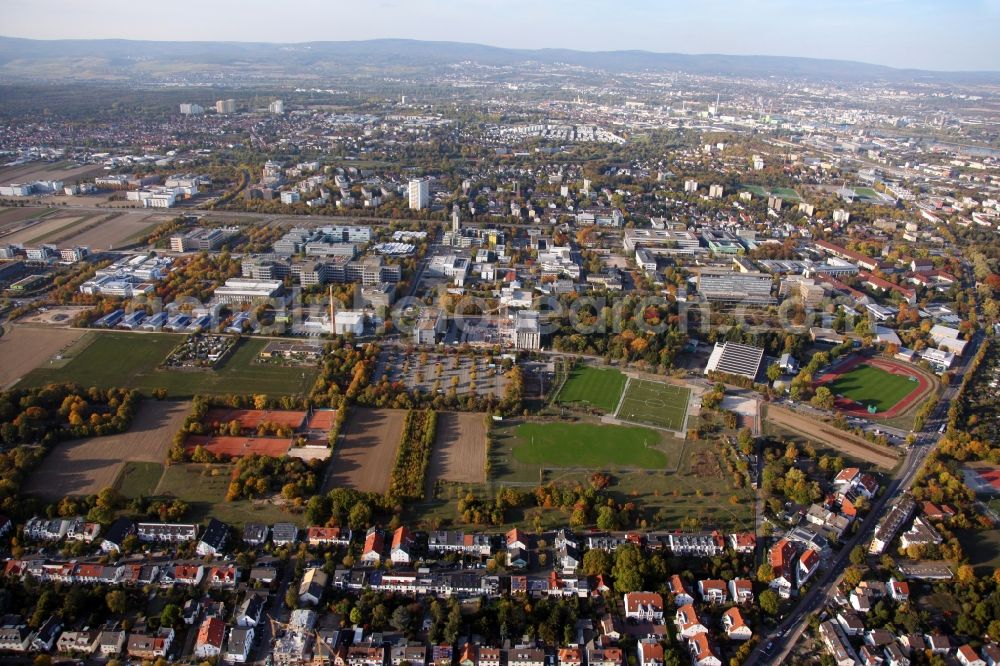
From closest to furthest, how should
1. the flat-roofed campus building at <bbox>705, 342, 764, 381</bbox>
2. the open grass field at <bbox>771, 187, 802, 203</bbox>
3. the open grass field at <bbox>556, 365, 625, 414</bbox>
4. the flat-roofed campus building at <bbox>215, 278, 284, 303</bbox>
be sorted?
1. the open grass field at <bbox>556, 365, 625, 414</bbox>
2. the flat-roofed campus building at <bbox>705, 342, 764, 381</bbox>
3. the flat-roofed campus building at <bbox>215, 278, 284, 303</bbox>
4. the open grass field at <bbox>771, 187, 802, 203</bbox>

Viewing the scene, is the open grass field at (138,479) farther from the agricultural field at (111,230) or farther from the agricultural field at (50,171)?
the agricultural field at (50,171)

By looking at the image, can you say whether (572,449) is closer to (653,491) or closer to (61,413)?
(653,491)

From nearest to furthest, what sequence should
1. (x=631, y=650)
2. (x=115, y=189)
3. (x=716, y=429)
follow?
(x=631, y=650)
(x=716, y=429)
(x=115, y=189)

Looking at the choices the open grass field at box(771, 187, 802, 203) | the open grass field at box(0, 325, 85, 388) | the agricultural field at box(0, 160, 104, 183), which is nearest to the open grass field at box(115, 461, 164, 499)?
the open grass field at box(0, 325, 85, 388)

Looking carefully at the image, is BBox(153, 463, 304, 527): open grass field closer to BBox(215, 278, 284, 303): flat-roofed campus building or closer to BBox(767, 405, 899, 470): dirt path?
BBox(215, 278, 284, 303): flat-roofed campus building

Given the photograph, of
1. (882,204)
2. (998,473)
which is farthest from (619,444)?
(882,204)

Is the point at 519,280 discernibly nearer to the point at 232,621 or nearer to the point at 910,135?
the point at 232,621

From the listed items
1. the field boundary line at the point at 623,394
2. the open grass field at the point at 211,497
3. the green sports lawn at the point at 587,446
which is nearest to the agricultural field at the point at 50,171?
the open grass field at the point at 211,497
